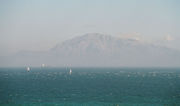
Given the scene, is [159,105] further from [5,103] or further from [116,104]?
[5,103]

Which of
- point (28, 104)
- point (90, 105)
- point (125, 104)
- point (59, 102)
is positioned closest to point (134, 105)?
point (125, 104)

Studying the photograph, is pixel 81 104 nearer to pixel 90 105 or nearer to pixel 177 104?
pixel 90 105

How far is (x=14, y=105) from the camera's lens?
238 ft

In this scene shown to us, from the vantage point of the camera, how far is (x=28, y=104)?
244 ft

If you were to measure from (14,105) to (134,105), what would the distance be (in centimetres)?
2552

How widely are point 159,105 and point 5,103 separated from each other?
33.6m

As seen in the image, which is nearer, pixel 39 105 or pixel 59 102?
pixel 39 105

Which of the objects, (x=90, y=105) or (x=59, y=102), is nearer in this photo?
(x=90, y=105)

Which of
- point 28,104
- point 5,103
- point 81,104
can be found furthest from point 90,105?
point 5,103

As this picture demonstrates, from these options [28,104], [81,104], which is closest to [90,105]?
[81,104]

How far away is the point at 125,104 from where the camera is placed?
75125mm

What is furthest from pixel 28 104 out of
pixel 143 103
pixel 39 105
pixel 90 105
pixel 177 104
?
pixel 177 104

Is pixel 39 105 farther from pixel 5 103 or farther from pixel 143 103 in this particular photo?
pixel 143 103

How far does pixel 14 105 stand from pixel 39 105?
5230 mm
